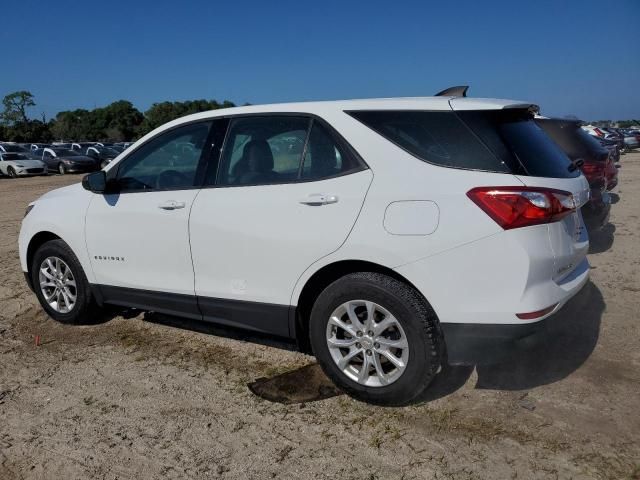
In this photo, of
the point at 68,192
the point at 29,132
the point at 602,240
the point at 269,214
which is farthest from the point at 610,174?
the point at 29,132

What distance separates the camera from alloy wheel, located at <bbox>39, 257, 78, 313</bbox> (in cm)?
454

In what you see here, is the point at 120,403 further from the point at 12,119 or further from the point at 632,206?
the point at 12,119

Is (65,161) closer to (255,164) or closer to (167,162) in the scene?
(167,162)

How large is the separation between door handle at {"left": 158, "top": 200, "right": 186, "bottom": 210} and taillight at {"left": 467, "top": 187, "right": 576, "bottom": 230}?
76.2 inches

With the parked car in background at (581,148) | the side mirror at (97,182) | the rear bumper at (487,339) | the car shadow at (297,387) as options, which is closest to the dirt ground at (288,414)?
the car shadow at (297,387)

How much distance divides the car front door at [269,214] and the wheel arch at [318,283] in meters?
0.08

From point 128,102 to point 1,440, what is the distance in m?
111

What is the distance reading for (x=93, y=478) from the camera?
2.63m

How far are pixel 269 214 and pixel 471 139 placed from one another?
125 cm

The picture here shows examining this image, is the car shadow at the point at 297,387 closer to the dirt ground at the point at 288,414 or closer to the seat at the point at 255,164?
the dirt ground at the point at 288,414

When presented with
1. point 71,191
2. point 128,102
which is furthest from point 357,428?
point 128,102

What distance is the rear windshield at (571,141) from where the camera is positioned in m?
6.62

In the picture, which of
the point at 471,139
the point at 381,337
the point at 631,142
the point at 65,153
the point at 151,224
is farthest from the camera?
the point at 631,142

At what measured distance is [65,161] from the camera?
2827 centimetres
